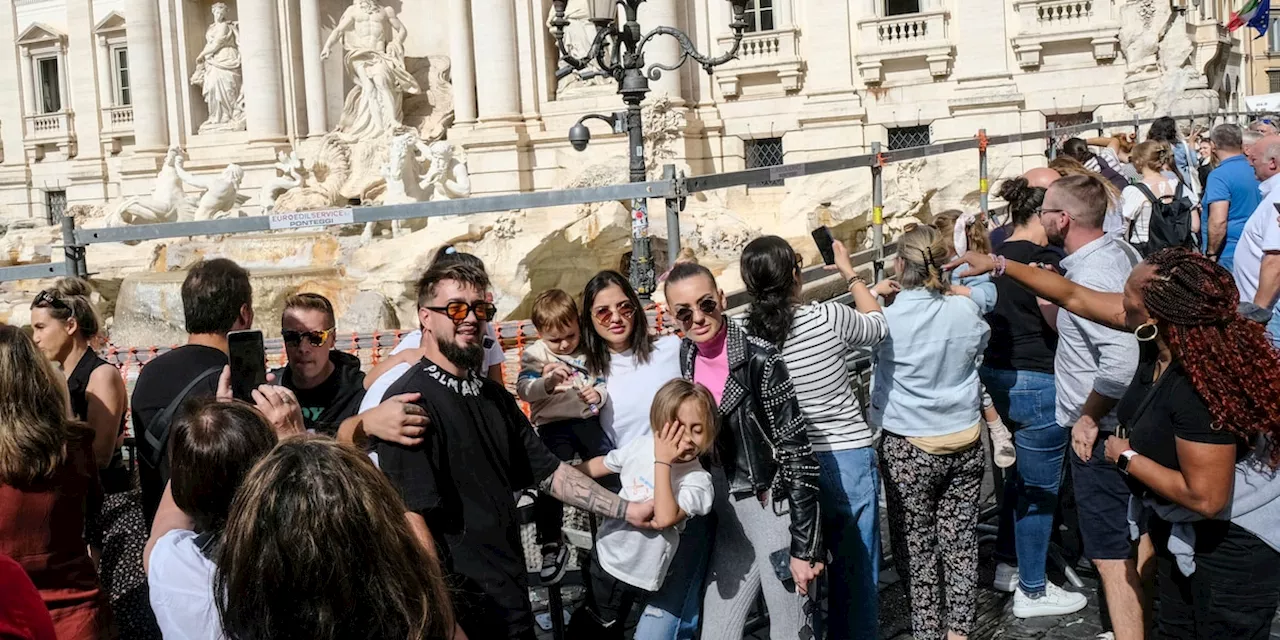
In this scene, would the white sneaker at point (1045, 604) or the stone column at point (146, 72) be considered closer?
the white sneaker at point (1045, 604)

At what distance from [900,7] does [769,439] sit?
17.1 meters

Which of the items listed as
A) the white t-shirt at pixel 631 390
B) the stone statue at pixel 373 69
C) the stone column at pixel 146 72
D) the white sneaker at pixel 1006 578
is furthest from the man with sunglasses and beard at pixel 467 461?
the stone column at pixel 146 72

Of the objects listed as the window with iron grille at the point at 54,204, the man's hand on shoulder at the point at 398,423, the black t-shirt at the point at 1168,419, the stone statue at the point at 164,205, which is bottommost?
the black t-shirt at the point at 1168,419

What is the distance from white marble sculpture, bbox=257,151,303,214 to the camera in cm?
2069

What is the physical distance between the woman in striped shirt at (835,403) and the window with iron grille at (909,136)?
51.4ft

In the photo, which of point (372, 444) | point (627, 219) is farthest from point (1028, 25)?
point (372, 444)

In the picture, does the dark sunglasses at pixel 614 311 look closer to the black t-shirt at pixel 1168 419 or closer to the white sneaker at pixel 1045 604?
the black t-shirt at pixel 1168 419

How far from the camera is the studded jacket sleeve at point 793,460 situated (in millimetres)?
3598

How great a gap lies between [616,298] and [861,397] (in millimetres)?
1891

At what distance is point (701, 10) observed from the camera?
784 inches

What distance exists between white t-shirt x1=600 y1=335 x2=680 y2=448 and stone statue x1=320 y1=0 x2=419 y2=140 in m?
18.0

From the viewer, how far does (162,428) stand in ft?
11.2

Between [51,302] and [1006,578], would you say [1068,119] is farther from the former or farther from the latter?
[51,302]

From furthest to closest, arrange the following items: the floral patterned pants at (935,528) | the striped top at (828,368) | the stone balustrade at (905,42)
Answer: the stone balustrade at (905,42)
the floral patterned pants at (935,528)
the striped top at (828,368)
